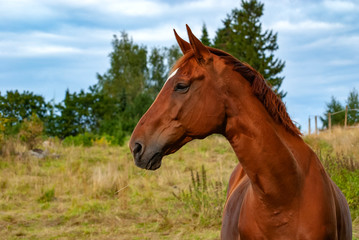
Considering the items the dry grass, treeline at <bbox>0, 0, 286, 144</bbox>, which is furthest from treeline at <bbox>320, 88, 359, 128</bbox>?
the dry grass

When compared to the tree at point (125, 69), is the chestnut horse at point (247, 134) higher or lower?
lower

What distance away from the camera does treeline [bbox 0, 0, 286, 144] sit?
25.2 meters

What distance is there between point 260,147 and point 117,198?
6668 millimetres

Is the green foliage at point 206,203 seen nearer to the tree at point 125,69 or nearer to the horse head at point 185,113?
the horse head at point 185,113

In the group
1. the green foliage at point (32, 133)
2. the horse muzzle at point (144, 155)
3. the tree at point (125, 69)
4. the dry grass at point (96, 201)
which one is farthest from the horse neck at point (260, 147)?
the tree at point (125, 69)

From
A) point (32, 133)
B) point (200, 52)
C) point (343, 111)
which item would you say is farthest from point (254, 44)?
point (200, 52)

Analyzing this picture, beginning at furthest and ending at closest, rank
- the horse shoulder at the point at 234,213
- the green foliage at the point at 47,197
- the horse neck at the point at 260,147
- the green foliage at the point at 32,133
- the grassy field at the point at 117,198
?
the green foliage at the point at 32,133 < the green foliage at the point at 47,197 < the grassy field at the point at 117,198 < the horse shoulder at the point at 234,213 < the horse neck at the point at 260,147

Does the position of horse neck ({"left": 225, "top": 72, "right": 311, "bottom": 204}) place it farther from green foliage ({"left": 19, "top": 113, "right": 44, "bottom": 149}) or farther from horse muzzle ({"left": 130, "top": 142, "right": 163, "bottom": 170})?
green foliage ({"left": 19, "top": 113, "right": 44, "bottom": 149})

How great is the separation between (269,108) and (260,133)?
0.16 meters

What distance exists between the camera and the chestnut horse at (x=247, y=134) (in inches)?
78.4

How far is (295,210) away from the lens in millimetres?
2008

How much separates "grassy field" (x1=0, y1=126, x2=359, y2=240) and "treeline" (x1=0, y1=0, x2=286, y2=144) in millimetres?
5292

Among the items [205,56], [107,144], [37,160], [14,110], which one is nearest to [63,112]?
[14,110]

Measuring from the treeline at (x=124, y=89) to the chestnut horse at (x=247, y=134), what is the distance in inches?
529
